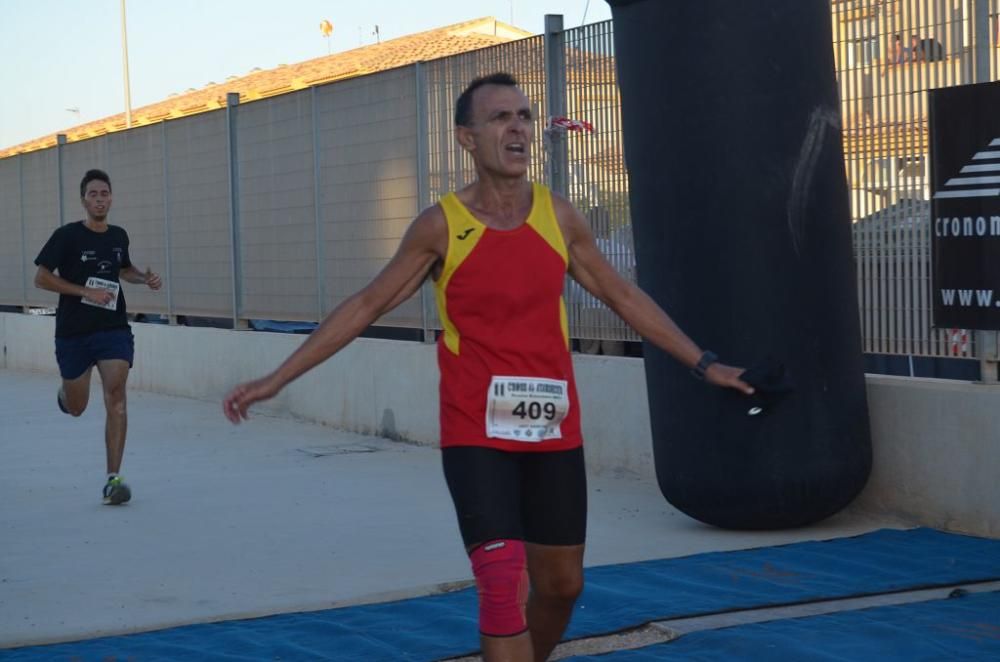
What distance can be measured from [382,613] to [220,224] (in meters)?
10.3

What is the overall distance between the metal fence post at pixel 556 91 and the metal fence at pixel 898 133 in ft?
8.38

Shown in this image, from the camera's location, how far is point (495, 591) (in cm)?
403

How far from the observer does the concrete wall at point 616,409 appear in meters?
7.39

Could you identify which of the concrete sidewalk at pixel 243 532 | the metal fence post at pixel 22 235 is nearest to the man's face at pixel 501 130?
the concrete sidewalk at pixel 243 532

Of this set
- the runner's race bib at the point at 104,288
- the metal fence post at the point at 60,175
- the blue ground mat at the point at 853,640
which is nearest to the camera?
the blue ground mat at the point at 853,640

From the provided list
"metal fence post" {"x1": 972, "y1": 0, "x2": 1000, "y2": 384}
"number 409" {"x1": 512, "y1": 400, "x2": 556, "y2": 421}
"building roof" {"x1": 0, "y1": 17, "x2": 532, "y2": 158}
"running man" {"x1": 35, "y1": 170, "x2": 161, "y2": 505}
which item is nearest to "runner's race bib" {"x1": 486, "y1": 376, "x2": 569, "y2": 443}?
"number 409" {"x1": 512, "y1": 400, "x2": 556, "y2": 421}

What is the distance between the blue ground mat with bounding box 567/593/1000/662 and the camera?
530 cm

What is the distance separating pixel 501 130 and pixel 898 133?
4.04 meters

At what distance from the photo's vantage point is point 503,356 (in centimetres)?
423

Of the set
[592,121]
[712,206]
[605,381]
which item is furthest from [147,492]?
[712,206]

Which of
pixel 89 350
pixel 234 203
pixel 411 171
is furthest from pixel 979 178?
pixel 234 203

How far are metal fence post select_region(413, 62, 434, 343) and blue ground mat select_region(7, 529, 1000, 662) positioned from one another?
534 cm

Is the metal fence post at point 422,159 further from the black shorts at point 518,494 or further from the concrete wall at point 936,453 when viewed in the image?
the black shorts at point 518,494

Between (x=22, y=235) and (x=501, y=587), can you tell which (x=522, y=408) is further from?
(x=22, y=235)
